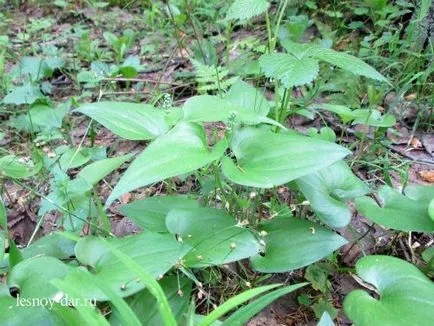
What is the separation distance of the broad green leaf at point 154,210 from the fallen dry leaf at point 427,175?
2.62 feet

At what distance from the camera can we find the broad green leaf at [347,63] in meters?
1.00

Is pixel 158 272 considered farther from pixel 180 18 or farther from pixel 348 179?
pixel 180 18

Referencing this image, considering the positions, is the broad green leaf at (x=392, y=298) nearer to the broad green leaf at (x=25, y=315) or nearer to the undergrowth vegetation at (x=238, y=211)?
the undergrowth vegetation at (x=238, y=211)

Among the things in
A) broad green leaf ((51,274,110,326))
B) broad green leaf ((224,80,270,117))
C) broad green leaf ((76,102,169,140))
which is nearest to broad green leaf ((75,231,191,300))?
broad green leaf ((51,274,110,326))

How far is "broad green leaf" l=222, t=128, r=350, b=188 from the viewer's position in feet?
2.66

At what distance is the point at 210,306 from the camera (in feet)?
3.37

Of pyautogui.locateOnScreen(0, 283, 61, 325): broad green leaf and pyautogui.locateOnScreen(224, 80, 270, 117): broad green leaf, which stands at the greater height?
pyautogui.locateOnScreen(224, 80, 270, 117): broad green leaf

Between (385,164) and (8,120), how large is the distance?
1540mm

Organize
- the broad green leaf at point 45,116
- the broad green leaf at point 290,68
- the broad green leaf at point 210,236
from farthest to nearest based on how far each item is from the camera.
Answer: the broad green leaf at point 45,116
the broad green leaf at point 290,68
the broad green leaf at point 210,236

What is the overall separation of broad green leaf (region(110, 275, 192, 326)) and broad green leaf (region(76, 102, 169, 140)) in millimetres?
322

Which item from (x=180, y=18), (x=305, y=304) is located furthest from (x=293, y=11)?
(x=305, y=304)

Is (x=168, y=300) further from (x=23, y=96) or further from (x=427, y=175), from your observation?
(x=23, y=96)

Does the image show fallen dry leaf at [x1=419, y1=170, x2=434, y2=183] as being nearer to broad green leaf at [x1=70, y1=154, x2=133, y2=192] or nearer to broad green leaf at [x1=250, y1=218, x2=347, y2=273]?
broad green leaf at [x1=250, y1=218, x2=347, y2=273]

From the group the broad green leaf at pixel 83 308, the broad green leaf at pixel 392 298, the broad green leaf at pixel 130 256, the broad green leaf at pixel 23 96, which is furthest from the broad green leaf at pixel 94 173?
the broad green leaf at pixel 23 96
